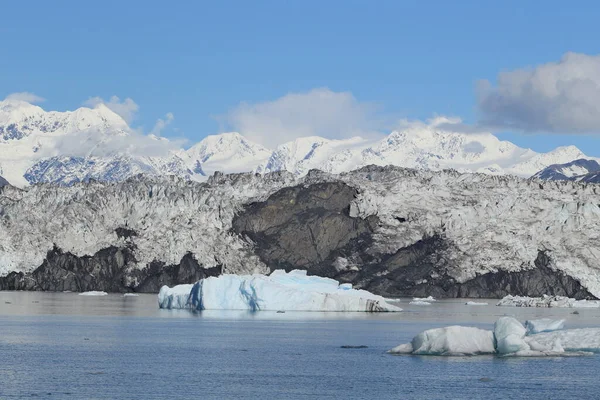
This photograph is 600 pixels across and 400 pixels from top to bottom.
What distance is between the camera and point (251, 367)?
234 ft

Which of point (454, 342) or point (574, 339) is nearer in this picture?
point (454, 342)

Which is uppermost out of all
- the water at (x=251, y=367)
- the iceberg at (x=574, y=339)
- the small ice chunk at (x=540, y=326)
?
the small ice chunk at (x=540, y=326)

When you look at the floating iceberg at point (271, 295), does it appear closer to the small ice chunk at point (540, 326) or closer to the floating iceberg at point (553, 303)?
the floating iceberg at point (553, 303)

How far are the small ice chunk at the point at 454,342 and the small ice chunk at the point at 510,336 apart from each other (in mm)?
977

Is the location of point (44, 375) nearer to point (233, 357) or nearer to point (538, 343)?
point (233, 357)

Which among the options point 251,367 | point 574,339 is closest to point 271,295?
point 574,339

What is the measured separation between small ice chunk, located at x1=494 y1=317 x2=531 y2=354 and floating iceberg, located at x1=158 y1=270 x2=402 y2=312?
6986 centimetres

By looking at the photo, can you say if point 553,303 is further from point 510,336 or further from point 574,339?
point 510,336

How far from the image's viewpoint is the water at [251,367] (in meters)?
59.2

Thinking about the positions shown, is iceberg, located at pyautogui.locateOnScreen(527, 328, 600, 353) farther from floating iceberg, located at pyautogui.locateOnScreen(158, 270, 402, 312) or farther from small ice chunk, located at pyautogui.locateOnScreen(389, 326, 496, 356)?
floating iceberg, located at pyautogui.locateOnScreen(158, 270, 402, 312)

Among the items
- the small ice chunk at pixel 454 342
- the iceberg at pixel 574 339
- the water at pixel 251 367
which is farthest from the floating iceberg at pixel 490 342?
the water at pixel 251 367

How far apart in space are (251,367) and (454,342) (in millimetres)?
14089

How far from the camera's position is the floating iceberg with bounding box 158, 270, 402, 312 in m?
145

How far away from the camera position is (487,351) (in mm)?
75750
